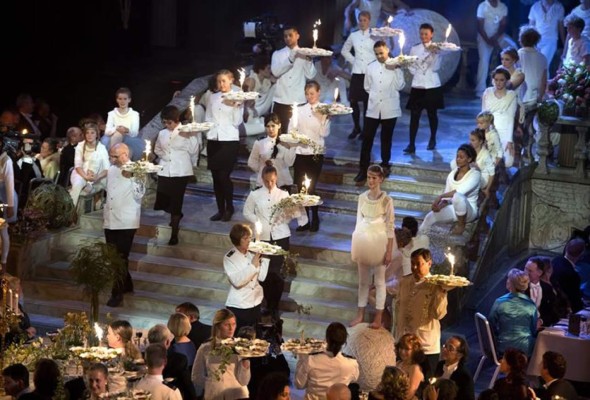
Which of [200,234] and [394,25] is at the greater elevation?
[394,25]

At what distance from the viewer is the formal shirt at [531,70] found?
695 inches

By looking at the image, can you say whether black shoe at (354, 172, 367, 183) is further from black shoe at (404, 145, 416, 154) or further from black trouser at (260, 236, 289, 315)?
black trouser at (260, 236, 289, 315)

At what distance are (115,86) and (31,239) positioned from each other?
689 cm

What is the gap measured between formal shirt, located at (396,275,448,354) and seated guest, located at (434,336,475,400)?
834 mm

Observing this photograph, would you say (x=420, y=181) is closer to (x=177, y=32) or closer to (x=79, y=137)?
(x=79, y=137)

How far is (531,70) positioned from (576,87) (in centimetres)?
59

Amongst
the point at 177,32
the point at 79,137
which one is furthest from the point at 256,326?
the point at 177,32

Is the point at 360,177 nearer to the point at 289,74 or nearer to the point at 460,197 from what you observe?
the point at 289,74

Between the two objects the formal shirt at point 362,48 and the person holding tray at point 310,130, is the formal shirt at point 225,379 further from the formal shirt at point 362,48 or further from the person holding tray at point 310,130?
the formal shirt at point 362,48

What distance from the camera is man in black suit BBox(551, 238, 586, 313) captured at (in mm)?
14867

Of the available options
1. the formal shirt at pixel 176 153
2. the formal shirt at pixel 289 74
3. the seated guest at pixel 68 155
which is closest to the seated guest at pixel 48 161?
the seated guest at pixel 68 155

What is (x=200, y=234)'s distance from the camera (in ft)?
52.2

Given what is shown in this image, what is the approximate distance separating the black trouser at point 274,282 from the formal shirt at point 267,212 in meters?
0.09

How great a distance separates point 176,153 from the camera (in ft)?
50.8
